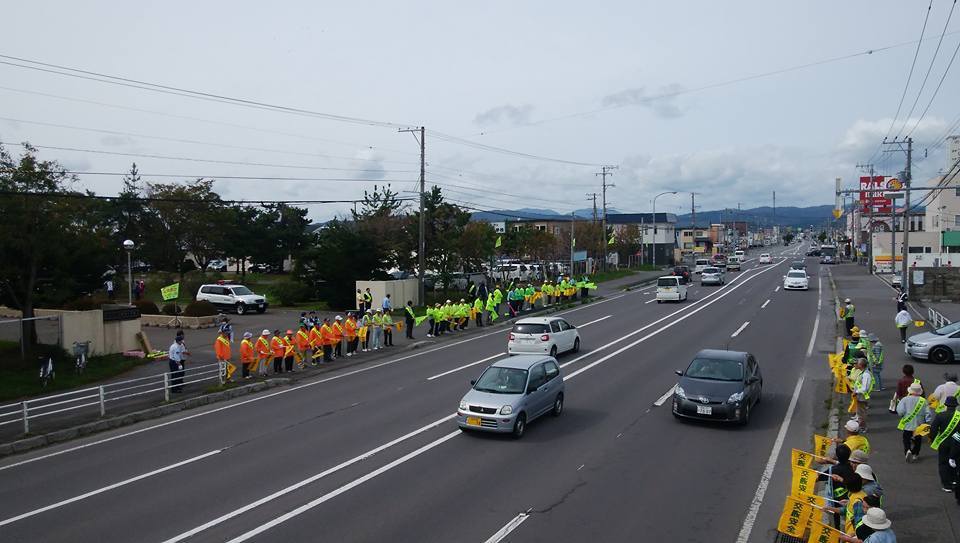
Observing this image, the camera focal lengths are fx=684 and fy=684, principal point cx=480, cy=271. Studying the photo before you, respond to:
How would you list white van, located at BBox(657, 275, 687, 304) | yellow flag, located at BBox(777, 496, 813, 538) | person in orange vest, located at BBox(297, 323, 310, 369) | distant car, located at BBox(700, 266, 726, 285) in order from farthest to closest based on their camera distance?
distant car, located at BBox(700, 266, 726, 285) < white van, located at BBox(657, 275, 687, 304) < person in orange vest, located at BBox(297, 323, 310, 369) < yellow flag, located at BBox(777, 496, 813, 538)

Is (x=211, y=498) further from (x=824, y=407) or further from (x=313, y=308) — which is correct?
(x=313, y=308)

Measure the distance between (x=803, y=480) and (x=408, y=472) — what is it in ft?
19.5

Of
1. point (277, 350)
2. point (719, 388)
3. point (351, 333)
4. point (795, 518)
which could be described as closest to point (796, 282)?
point (351, 333)

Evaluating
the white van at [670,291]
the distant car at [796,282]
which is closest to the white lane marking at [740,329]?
the white van at [670,291]

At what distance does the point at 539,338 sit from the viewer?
2238 centimetres

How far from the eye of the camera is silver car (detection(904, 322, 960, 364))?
20500mm

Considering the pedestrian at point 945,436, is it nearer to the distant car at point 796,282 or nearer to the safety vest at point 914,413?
the safety vest at point 914,413

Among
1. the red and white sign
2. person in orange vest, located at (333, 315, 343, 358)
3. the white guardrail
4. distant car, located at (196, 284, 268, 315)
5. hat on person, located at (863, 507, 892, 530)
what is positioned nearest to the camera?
hat on person, located at (863, 507, 892, 530)

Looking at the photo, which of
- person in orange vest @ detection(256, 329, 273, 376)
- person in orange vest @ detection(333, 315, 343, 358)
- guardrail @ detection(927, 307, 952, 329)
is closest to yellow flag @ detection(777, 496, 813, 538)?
person in orange vest @ detection(256, 329, 273, 376)

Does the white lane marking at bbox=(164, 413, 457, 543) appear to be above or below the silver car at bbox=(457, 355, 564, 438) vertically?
below

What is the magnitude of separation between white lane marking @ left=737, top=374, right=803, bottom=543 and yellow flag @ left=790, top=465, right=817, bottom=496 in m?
0.90

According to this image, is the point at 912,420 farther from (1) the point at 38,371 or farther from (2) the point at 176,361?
(1) the point at 38,371

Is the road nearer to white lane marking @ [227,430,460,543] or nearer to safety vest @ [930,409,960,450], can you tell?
white lane marking @ [227,430,460,543]

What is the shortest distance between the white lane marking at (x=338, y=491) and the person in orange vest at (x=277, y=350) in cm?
925
